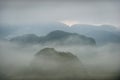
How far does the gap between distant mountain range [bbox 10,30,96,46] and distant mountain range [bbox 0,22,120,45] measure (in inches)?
1.8

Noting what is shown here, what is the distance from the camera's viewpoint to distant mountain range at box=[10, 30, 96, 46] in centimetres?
262

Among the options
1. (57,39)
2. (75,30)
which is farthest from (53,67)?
(75,30)

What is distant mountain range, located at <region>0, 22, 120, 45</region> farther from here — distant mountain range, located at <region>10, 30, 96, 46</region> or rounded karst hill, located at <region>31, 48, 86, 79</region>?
rounded karst hill, located at <region>31, 48, 86, 79</region>

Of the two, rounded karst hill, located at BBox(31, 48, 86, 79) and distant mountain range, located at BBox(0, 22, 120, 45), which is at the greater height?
distant mountain range, located at BBox(0, 22, 120, 45)

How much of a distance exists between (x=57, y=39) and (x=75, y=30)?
25 cm

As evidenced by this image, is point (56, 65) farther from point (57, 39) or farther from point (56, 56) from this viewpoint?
point (57, 39)

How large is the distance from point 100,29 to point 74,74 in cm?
65

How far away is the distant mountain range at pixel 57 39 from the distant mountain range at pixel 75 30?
4cm

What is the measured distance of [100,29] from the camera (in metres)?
2.65

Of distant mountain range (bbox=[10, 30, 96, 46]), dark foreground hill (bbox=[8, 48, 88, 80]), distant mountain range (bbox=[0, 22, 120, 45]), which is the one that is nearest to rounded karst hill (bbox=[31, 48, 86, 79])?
dark foreground hill (bbox=[8, 48, 88, 80])

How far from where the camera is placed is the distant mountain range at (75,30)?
8.55 feet

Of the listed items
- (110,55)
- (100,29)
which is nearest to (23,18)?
(100,29)

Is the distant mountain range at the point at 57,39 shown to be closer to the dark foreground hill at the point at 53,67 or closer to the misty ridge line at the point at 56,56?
the misty ridge line at the point at 56,56

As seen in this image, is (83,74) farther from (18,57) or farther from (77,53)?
(18,57)
